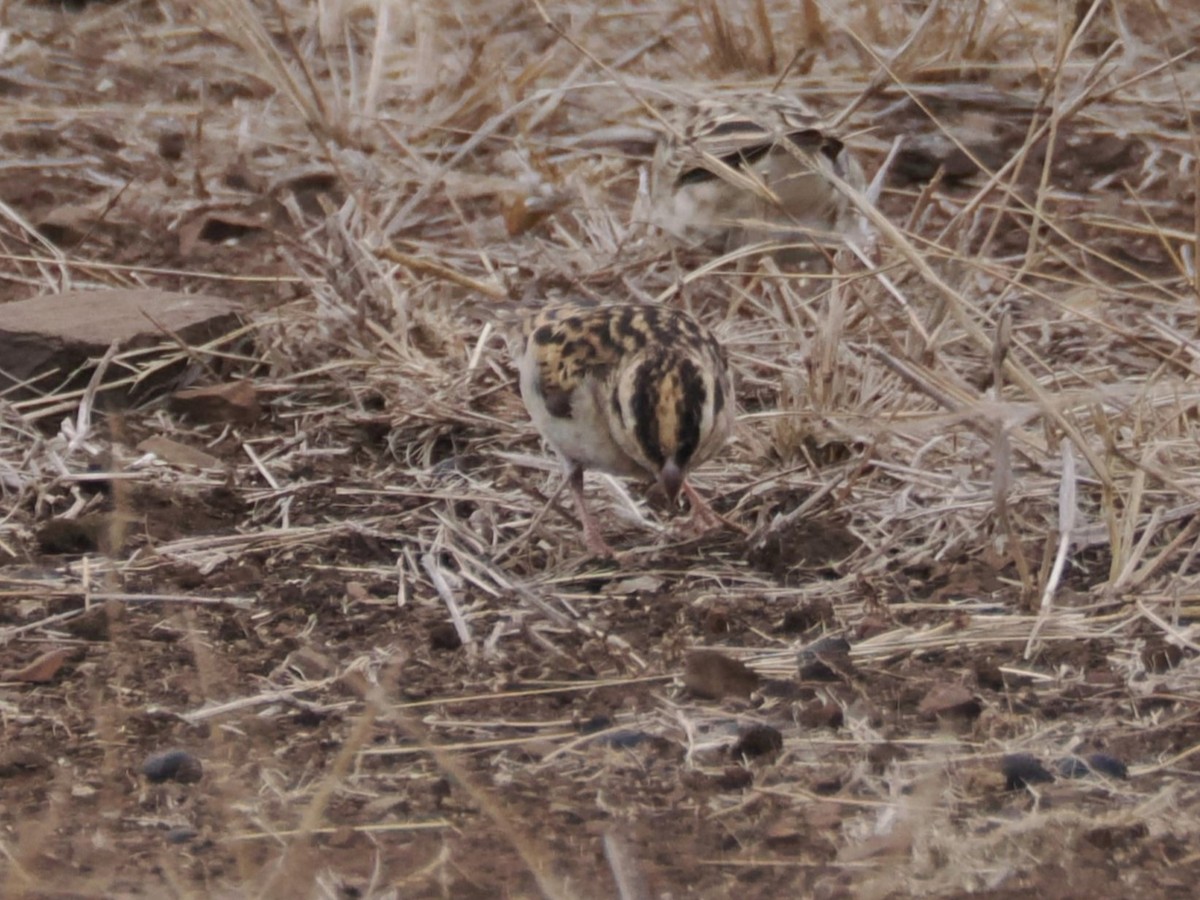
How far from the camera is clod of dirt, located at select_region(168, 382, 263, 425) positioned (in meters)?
7.89

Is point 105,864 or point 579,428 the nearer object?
point 105,864

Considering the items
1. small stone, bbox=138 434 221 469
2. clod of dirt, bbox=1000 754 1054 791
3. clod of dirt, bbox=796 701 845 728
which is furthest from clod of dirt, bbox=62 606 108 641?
clod of dirt, bbox=1000 754 1054 791

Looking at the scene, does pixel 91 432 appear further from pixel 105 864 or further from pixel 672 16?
pixel 672 16

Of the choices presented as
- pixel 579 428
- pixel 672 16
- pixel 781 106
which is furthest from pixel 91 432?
pixel 672 16

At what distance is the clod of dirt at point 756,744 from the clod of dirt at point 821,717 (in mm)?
190

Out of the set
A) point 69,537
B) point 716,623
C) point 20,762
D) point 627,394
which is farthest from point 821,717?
Result: point 69,537

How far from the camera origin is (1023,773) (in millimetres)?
4867

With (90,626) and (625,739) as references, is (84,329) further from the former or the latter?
(625,739)

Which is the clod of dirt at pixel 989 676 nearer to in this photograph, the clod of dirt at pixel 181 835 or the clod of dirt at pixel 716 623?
the clod of dirt at pixel 716 623

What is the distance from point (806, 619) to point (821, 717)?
0.78 meters

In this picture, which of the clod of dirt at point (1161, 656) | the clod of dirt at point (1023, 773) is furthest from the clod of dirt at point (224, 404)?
the clod of dirt at point (1023, 773)

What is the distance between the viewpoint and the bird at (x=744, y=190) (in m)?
8.56

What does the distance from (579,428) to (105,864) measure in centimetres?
239

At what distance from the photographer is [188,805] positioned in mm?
4844
